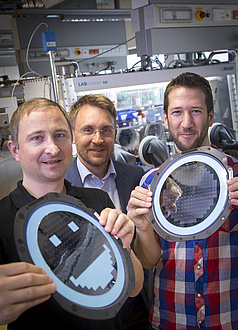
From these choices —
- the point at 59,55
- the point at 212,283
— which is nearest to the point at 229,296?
the point at 212,283

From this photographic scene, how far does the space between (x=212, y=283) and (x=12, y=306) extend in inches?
29.4

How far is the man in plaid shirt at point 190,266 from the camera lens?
1.14 metres

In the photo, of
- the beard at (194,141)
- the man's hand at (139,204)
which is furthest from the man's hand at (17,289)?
the beard at (194,141)

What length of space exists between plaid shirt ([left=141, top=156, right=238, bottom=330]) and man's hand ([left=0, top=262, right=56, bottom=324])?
65 cm

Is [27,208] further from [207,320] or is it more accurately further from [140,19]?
[140,19]

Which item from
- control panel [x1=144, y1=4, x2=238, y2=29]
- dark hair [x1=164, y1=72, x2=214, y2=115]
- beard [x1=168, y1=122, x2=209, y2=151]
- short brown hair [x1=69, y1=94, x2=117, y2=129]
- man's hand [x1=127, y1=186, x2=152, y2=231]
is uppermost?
control panel [x1=144, y1=4, x2=238, y2=29]

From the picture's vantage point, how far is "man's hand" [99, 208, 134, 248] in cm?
90

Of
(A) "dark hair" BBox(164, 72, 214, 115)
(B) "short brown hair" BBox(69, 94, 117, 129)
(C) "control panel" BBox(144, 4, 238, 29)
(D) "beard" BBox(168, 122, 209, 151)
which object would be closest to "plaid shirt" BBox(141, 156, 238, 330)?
(D) "beard" BBox(168, 122, 209, 151)

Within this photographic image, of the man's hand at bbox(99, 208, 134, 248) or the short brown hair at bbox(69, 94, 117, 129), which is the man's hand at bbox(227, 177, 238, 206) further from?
the short brown hair at bbox(69, 94, 117, 129)

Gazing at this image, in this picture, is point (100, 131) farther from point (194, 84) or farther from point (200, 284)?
point (200, 284)

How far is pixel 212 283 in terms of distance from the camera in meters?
1.15

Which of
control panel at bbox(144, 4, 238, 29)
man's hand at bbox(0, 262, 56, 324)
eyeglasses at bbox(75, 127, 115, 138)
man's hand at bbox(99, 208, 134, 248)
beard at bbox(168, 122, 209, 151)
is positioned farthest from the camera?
control panel at bbox(144, 4, 238, 29)

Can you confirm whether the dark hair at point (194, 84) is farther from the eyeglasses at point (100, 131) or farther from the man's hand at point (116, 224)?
the man's hand at point (116, 224)

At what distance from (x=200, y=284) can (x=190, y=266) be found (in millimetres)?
68
